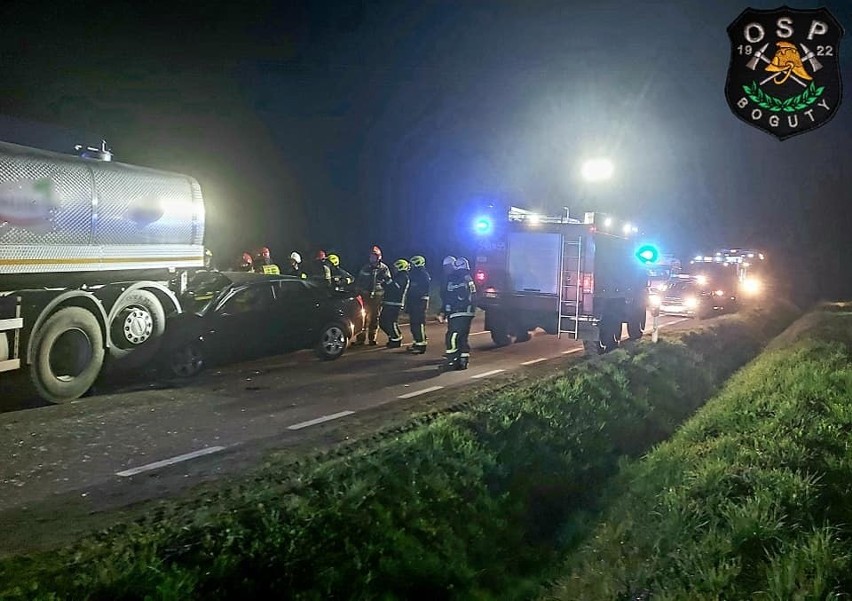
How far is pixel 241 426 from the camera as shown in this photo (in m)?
8.34

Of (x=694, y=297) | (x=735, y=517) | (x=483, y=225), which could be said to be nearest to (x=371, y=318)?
(x=483, y=225)

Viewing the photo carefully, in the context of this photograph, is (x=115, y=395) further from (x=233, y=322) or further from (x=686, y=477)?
(x=686, y=477)

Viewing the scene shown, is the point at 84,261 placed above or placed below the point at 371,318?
above

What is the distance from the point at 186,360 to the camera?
10852mm

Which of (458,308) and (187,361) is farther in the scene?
(458,308)

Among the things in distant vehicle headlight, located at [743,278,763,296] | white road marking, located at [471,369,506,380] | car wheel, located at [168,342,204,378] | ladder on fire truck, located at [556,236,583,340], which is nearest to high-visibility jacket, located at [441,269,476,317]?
white road marking, located at [471,369,506,380]

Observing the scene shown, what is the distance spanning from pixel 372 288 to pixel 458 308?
3454mm

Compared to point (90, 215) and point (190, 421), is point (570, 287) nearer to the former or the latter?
point (190, 421)

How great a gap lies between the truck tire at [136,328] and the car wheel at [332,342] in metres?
2.56

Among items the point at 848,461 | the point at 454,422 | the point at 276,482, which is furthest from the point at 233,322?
the point at 848,461

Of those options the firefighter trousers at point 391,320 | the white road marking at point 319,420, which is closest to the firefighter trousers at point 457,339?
the firefighter trousers at point 391,320

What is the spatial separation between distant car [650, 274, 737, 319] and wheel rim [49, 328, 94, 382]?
18.9m

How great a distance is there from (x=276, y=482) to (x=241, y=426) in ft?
7.94

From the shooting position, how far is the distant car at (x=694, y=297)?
25.3 meters
